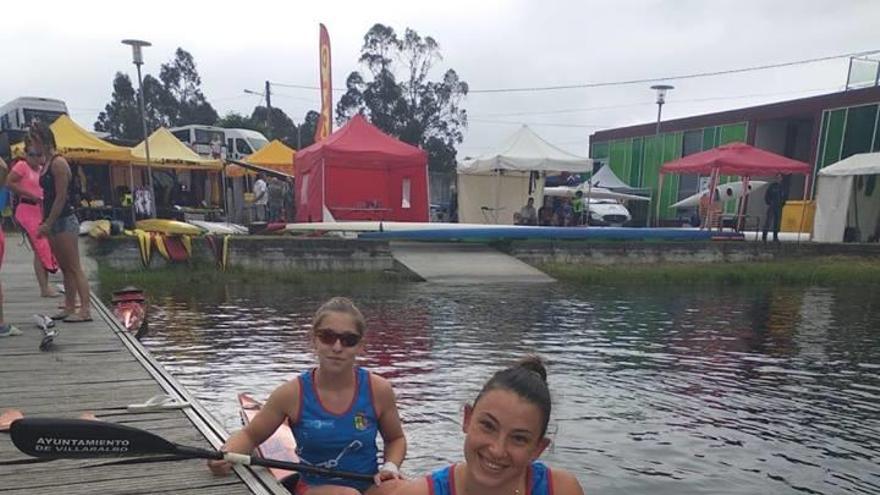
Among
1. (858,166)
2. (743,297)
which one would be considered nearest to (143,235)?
(743,297)

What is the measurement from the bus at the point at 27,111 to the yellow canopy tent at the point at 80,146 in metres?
9.10

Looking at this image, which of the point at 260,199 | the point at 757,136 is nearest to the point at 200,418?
the point at 260,199

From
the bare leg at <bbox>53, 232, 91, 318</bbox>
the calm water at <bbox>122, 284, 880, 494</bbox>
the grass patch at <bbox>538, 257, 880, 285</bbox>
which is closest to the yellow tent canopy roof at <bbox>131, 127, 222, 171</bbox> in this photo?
the calm water at <bbox>122, 284, 880, 494</bbox>

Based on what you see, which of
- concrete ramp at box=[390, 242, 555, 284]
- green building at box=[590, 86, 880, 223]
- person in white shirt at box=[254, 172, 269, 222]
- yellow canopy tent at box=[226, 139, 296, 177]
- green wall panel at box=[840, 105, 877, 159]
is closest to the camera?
concrete ramp at box=[390, 242, 555, 284]

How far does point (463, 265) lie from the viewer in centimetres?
1698

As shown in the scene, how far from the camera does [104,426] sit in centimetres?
317

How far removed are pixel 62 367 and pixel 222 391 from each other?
1629mm

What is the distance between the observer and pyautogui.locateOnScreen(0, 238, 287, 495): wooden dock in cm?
331

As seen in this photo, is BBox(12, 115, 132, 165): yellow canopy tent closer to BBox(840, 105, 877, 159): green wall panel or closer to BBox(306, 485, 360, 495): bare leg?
BBox(306, 485, 360, 495): bare leg

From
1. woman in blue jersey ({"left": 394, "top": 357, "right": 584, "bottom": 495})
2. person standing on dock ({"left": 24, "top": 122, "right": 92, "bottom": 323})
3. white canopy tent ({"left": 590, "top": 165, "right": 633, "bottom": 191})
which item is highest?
white canopy tent ({"left": 590, "top": 165, "right": 633, "bottom": 191})

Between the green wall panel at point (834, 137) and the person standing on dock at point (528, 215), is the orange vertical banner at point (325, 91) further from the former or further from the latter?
the green wall panel at point (834, 137)

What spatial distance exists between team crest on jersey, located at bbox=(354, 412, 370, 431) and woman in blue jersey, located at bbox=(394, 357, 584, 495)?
1090mm

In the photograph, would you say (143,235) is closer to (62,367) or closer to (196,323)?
(196,323)

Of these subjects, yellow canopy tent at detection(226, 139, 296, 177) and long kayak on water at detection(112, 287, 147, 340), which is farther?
yellow canopy tent at detection(226, 139, 296, 177)
